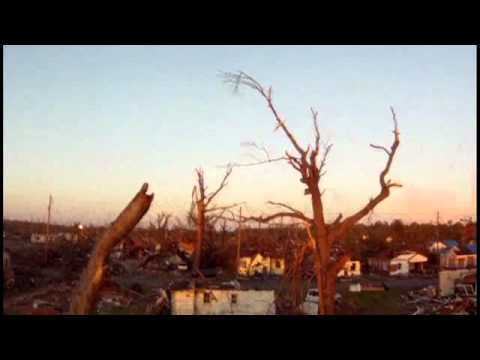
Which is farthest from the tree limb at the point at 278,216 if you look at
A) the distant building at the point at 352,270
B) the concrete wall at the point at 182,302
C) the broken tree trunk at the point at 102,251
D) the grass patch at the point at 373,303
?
the distant building at the point at 352,270

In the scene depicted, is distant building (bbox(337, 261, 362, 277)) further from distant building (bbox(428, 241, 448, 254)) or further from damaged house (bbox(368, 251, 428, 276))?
distant building (bbox(428, 241, 448, 254))

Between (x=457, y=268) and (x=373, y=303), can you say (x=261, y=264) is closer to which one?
(x=373, y=303)

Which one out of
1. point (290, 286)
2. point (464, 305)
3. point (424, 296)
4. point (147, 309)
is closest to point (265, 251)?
point (424, 296)

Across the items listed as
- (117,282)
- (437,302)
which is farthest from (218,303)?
(437,302)

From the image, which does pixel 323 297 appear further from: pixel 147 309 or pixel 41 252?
pixel 41 252

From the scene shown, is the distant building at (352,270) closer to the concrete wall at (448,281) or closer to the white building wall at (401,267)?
the white building wall at (401,267)

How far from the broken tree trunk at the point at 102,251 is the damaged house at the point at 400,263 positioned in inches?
1242

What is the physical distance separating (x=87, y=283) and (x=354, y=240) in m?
36.1

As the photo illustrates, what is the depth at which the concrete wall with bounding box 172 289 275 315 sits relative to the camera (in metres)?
16.0

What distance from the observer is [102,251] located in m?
3.63

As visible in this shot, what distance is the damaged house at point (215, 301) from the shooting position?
1603 cm

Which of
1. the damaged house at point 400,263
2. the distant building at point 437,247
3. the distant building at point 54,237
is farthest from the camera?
the distant building at point 437,247

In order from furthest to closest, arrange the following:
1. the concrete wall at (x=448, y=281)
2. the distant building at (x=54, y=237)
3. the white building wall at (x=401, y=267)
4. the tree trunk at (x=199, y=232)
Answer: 1. the white building wall at (x=401, y=267)
2. the distant building at (x=54, y=237)
3. the concrete wall at (x=448, y=281)
4. the tree trunk at (x=199, y=232)

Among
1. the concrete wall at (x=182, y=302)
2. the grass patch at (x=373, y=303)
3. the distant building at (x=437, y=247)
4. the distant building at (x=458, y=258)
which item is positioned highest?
the distant building at (x=437, y=247)
